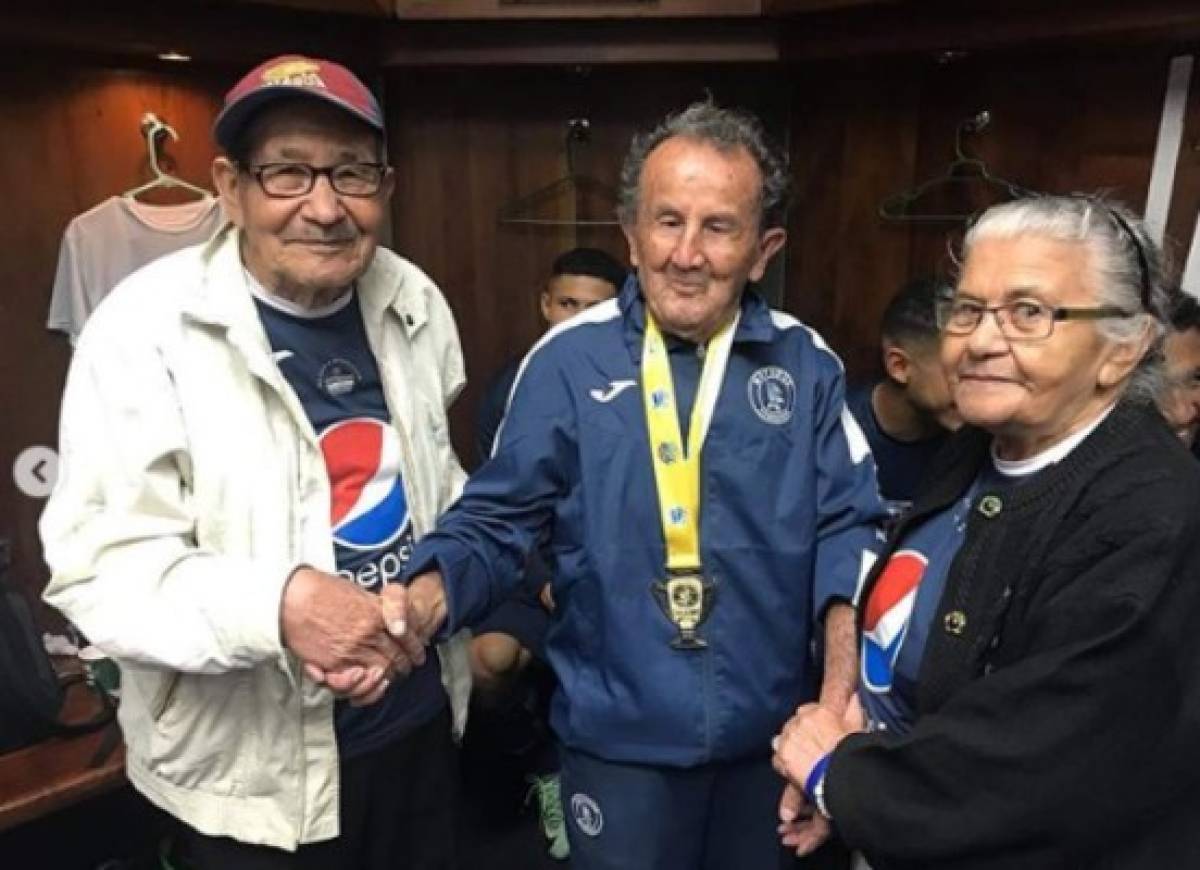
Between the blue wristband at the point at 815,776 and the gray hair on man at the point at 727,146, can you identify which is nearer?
the blue wristband at the point at 815,776

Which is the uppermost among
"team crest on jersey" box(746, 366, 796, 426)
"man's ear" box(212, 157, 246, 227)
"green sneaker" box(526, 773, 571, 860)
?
"man's ear" box(212, 157, 246, 227)

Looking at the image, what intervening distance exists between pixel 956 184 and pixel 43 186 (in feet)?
6.65

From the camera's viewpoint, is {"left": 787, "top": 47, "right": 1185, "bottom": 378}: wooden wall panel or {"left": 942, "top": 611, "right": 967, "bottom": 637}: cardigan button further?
{"left": 787, "top": 47, "right": 1185, "bottom": 378}: wooden wall panel

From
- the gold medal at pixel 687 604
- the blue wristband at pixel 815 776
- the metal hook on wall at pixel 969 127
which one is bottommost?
the blue wristband at pixel 815 776

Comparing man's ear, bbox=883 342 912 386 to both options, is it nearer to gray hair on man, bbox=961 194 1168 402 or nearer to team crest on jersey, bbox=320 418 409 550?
gray hair on man, bbox=961 194 1168 402

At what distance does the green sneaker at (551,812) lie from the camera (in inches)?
84.7

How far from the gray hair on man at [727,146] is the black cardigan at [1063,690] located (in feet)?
1.64

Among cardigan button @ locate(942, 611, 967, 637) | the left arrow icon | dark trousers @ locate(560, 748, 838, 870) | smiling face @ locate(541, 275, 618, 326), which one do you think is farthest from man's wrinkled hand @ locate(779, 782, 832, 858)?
the left arrow icon

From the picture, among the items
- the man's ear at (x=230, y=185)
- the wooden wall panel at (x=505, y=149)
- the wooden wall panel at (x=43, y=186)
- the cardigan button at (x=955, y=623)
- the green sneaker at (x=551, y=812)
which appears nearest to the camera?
the cardigan button at (x=955, y=623)

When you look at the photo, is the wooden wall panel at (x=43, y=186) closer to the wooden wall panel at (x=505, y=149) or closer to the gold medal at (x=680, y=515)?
the wooden wall panel at (x=505, y=149)

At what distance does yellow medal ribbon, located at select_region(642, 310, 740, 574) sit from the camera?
1209mm

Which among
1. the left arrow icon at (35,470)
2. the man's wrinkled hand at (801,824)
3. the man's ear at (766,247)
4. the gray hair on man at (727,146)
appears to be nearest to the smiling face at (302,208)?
the gray hair on man at (727,146)

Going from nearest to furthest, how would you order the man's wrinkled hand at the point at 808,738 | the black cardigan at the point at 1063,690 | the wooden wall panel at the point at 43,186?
the black cardigan at the point at 1063,690 → the man's wrinkled hand at the point at 808,738 → the wooden wall panel at the point at 43,186

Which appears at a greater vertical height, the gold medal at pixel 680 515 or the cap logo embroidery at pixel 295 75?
the cap logo embroidery at pixel 295 75
